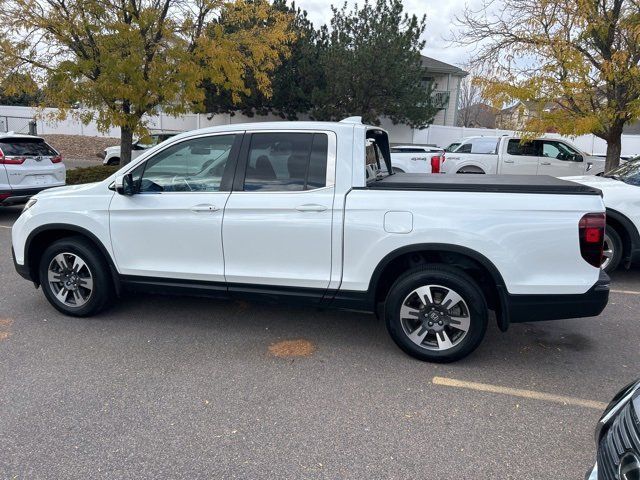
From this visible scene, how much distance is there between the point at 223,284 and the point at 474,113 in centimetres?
5501

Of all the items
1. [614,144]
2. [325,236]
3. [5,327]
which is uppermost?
[614,144]

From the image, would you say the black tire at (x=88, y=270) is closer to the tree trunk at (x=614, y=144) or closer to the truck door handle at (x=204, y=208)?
the truck door handle at (x=204, y=208)

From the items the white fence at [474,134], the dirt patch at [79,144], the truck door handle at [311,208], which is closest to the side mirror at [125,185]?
the truck door handle at [311,208]

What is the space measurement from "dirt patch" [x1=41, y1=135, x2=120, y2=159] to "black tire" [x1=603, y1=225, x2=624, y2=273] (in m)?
24.3

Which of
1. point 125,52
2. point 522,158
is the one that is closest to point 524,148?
point 522,158

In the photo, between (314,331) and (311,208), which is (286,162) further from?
(314,331)

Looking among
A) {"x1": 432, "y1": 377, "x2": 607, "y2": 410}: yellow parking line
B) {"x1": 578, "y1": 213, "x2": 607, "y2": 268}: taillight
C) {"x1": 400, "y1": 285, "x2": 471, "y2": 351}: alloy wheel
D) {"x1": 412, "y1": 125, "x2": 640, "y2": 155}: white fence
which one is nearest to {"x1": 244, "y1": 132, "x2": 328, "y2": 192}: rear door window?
{"x1": 400, "y1": 285, "x2": 471, "y2": 351}: alloy wheel

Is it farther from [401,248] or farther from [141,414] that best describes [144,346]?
[401,248]

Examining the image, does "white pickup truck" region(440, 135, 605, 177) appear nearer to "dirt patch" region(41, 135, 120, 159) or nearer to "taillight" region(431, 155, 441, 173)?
"taillight" region(431, 155, 441, 173)

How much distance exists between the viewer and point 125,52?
34.2ft

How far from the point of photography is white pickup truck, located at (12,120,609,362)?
3.63 metres

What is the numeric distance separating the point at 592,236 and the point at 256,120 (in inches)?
953

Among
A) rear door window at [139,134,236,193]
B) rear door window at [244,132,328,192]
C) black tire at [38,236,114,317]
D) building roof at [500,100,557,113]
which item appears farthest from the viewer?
building roof at [500,100,557,113]

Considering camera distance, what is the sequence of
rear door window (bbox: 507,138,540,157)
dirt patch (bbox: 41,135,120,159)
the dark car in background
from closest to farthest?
the dark car in background < rear door window (bbox: 507,138,540,157) < dirt patch (bbox: 41,135,120,159)
